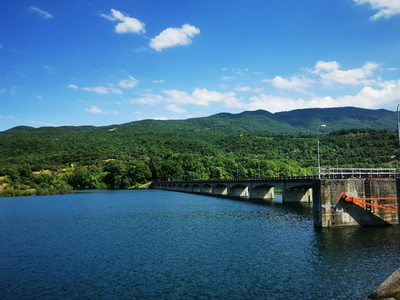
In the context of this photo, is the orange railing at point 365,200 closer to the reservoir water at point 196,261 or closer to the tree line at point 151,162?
the reservoir water at point 196,261

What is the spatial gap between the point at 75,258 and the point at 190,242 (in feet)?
32.5

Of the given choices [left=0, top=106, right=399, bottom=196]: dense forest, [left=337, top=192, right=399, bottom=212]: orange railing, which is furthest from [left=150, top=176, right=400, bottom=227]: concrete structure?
[left=0, top=106, right=399, bottom=196]: dense forest

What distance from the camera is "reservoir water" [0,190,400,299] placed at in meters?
16.6

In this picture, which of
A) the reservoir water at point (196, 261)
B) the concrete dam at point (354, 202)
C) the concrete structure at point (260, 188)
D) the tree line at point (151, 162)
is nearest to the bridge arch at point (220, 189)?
the concrete structure at point (260, 188)

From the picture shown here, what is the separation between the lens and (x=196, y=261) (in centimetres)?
2206

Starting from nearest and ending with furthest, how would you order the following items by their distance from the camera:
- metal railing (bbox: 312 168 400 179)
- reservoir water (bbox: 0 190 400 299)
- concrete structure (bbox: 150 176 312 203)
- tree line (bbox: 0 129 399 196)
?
1. reservoir water (bbox: 0 190 400 299)
2. metal railing (bbox: 312 168 400 179)
3. concrete structure (bbox: 150 176 312 203)
4. tree line (bbox: 0 129 399 196)

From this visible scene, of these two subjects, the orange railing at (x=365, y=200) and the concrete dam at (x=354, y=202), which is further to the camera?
the orange railing at (x=365, y=200)

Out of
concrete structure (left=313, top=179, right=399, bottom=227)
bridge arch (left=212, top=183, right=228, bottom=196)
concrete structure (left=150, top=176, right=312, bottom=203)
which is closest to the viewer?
concrete structure (left=313, top=179, right=399, bottom=227)

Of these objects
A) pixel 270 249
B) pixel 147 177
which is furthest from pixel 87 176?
pixel 270 249

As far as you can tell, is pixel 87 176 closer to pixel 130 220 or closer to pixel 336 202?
pixel 130 220

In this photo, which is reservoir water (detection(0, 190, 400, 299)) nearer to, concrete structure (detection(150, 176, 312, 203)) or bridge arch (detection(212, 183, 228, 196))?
concrete structure (detection(150, 176, 312, 203))

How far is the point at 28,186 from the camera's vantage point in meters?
99.6

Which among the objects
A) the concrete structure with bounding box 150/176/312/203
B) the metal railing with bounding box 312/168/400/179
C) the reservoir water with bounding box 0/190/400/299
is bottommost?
the reservoir water with bounding box 0/190/400/299

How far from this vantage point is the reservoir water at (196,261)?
54.4ft
